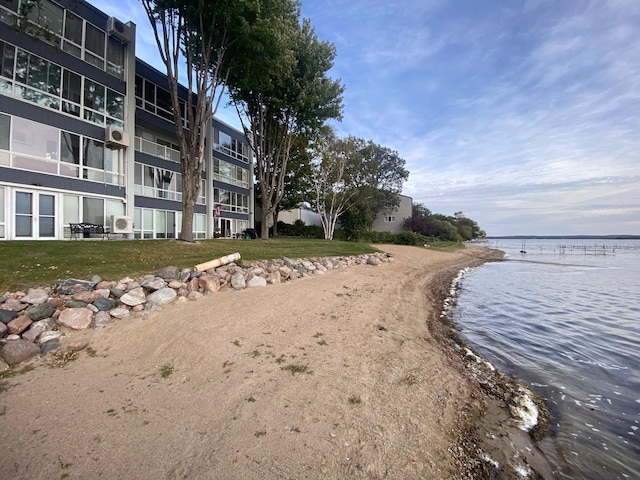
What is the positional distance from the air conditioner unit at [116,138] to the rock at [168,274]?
38.4 feet

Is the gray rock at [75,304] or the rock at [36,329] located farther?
the gray rock at [75,304]

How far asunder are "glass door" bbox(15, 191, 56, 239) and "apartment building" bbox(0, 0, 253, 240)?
0.03 meters

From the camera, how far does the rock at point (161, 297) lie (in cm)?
645

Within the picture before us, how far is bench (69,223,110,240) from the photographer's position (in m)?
14.1

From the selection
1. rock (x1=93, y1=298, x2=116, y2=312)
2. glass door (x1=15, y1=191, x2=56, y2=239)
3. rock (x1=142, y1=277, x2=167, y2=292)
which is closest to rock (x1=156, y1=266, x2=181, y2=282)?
rock (x1=142, y1=277, x2=167, y2=292)

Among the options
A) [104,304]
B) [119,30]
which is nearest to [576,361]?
[104,304]

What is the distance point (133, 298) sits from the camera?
6.27 metres

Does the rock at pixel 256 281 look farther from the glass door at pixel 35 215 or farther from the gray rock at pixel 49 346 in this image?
the glass door at pixel 35 215

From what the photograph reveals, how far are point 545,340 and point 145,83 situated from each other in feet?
75.9

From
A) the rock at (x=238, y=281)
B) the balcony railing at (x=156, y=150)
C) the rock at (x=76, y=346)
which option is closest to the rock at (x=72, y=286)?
the rock at (x=76, y=346)

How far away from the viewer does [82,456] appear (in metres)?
2.72

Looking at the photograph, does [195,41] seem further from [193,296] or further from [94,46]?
[193,296]

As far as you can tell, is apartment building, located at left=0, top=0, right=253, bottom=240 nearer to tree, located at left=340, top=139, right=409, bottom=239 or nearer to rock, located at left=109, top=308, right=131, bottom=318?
rock, located at left=109, top=308, right=131, bottom=318

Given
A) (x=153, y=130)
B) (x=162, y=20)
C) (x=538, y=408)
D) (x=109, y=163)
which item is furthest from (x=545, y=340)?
(x=153, y=130)
